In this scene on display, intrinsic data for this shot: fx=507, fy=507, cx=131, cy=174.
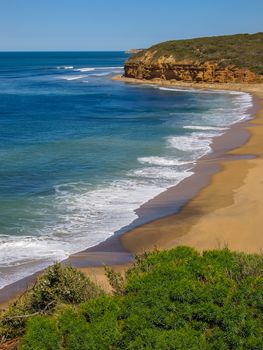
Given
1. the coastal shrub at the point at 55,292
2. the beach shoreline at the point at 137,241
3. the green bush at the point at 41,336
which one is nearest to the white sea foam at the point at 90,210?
the beach shoreline at the point at 137,241

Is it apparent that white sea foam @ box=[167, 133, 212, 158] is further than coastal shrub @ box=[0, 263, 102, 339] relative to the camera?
Yes

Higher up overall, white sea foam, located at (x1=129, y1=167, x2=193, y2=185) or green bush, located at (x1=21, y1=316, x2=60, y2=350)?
green bush, located at (x1=21, y1=316, x2=60, y2=350)

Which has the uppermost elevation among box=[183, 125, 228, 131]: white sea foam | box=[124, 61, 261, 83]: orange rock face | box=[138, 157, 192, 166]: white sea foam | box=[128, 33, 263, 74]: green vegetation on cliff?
box=[128, 33, 263, 74]: green vegetation on cliff

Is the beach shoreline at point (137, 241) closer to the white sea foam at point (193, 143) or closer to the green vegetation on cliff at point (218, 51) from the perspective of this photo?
the white sea foam at point (193, 143)

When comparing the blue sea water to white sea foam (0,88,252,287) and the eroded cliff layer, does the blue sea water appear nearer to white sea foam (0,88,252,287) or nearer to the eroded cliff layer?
white sea foam (0,88,252,287)

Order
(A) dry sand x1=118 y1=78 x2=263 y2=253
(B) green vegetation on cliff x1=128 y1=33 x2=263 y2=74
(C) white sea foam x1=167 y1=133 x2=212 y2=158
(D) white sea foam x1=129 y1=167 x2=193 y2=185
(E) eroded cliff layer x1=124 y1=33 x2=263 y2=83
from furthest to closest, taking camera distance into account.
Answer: (B) green vegetation on cliff x1=128 y1=33 x2=263 y2=74
(E) eroded cliff layer x1=124 y1=33 x2=263 y2=83
(C) white sea foam x1=167 y1=133 x2=212 y2=158
(D) white sea foam x1=129 y1=167 x2=193 y2=185
(A) dry sand x1=118 y1=78 x2=263 y2=253

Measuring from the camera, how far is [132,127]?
38219 millimetres

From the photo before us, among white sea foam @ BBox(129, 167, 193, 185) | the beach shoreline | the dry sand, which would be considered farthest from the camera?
white sea foam @ BBox(129, 167, 193, 185)

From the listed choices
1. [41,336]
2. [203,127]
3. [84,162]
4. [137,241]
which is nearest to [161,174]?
[84,162]

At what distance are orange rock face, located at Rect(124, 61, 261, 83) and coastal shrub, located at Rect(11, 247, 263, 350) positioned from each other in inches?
2599

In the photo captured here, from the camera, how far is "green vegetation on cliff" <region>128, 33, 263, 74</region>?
2948 inches

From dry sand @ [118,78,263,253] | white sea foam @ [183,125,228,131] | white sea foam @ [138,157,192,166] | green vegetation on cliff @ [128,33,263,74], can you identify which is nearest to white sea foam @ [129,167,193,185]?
white sea foam @ [138,157,192,166]

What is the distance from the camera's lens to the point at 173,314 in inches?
301

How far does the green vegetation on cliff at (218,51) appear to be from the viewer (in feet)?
246
